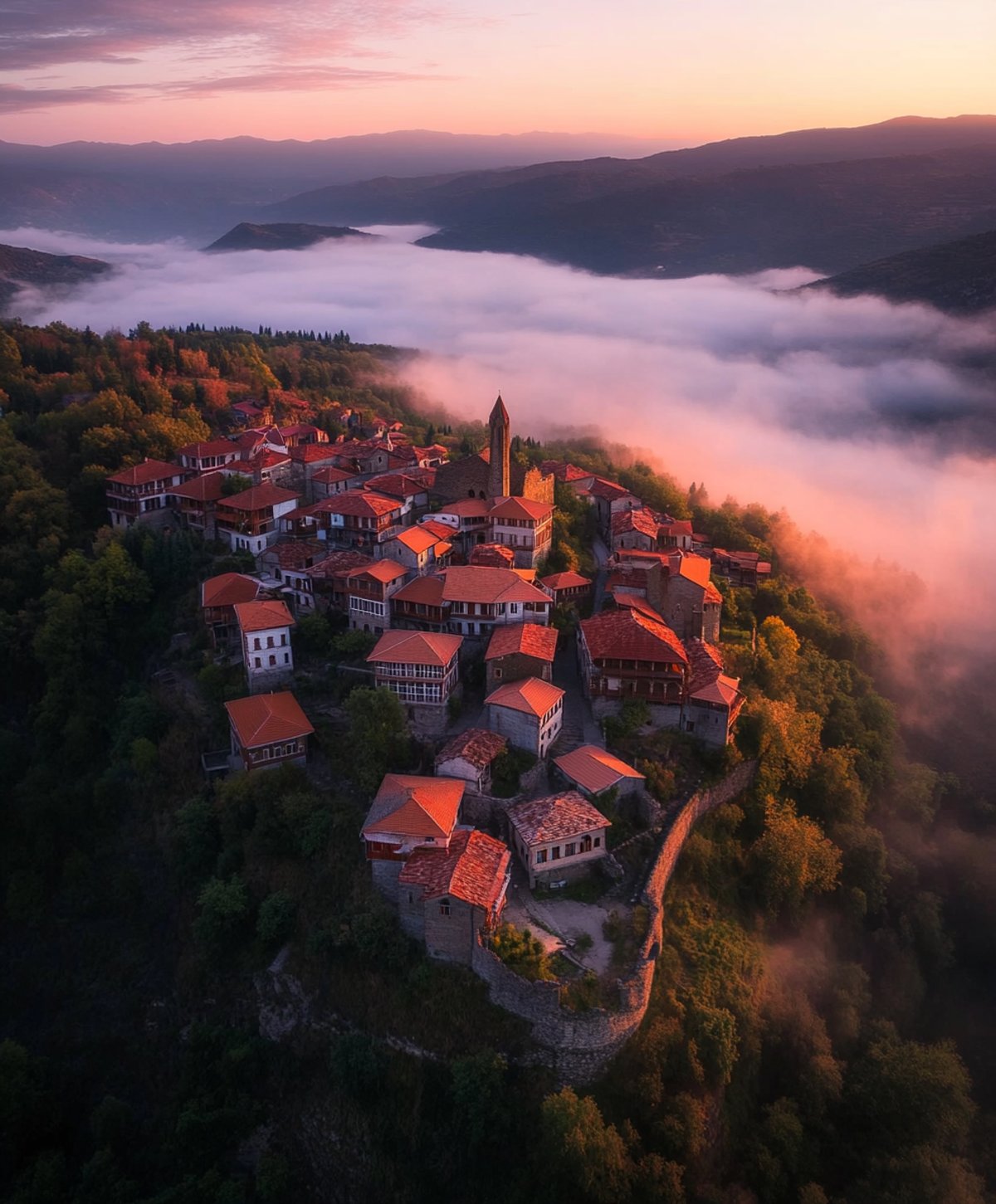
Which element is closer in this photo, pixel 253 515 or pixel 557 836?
pixel 557 836

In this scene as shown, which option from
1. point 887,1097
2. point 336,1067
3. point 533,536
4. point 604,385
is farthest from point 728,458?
point 336,1067

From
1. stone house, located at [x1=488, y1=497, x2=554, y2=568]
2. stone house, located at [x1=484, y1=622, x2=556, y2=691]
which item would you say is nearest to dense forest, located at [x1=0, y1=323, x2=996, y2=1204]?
stone house, located at [x1=484, y1=622, x2=556, y2=691]

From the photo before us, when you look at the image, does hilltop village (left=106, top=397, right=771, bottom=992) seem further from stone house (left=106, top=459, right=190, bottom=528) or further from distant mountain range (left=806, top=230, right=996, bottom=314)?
distant mountain range (left=806, top=230, right=996, bottom=314)

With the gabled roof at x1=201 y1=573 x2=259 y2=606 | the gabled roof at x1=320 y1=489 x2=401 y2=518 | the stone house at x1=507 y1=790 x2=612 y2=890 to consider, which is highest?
the gabled roof at x1=320 y1=489 x2=401 y2=518

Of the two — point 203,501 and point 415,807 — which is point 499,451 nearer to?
point 203,501

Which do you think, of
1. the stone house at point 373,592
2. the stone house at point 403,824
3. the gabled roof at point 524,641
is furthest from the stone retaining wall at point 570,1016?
the stone house at point 373,592

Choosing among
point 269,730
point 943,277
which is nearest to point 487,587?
point 269,730

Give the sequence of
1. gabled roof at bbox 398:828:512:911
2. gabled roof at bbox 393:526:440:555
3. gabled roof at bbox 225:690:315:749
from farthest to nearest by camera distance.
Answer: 1. gabled roof at bbox 393:526:440:555
2. gabled roof at bbox 225:690:315:749
3. gabled roof at bbox 398:828:512:911
